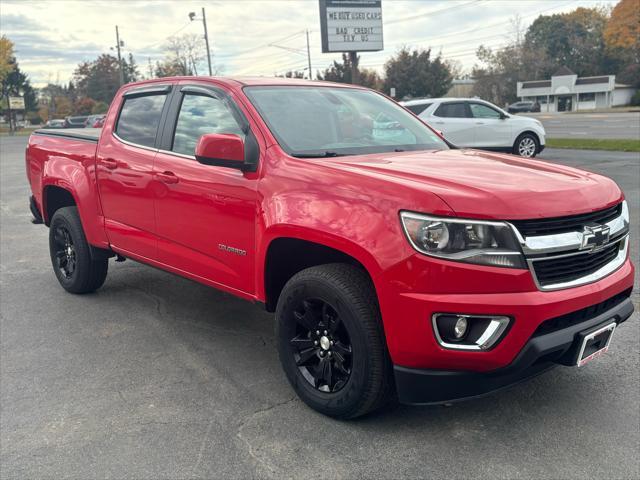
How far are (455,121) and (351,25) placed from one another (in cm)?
1386

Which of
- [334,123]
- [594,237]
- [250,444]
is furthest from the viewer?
[334,123]

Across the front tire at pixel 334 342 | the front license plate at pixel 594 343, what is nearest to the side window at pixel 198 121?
the front tire at pixel 334 342

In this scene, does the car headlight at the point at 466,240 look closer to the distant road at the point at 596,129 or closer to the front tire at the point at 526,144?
the front tire at the point at 526,144

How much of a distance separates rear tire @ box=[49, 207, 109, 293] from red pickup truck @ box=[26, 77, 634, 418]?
0.94 meters

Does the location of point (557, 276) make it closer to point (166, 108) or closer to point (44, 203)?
point (166, 108)

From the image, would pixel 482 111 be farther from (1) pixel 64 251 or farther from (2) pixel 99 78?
(2) pixel 99 78

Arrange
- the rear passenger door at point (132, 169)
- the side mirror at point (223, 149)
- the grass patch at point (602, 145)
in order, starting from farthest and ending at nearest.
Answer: the grass patch at point (602, 145)
the rear passenger door at point (132, 169)
the side mirror at point (223, 149)

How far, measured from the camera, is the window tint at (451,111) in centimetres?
1488

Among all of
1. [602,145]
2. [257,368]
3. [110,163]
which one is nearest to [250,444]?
[257,368]

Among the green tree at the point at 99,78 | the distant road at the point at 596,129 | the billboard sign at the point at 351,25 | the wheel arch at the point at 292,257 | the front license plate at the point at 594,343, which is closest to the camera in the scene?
the front license plate at the point at 594,343

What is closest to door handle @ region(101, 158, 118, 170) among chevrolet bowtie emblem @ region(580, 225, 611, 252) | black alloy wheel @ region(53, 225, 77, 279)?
black alloy wheel @ region(53, 225, 77, 279)

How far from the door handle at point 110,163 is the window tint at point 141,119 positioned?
203 mm

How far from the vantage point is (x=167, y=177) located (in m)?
4.20

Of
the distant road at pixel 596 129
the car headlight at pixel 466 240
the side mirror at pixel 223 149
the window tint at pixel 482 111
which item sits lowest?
the distant road at pixel 596 129
